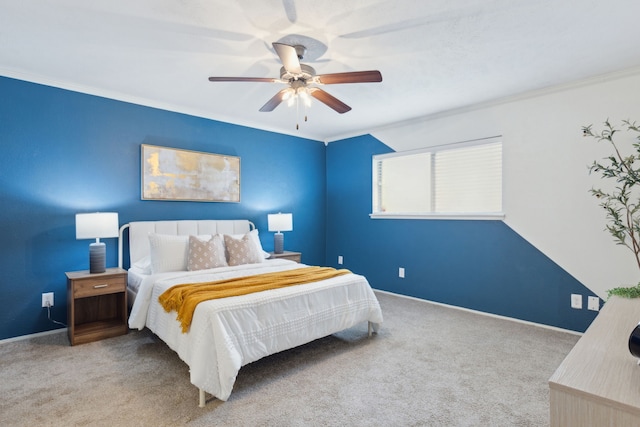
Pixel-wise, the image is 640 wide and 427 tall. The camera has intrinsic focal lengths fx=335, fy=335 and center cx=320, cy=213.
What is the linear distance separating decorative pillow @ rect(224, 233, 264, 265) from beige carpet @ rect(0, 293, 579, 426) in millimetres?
1104

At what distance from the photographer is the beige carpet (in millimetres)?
2018

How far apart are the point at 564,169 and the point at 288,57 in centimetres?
303

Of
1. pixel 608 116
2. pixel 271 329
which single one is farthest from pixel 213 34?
pixel 608 116

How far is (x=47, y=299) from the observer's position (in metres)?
3.32

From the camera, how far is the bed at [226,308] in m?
2.15

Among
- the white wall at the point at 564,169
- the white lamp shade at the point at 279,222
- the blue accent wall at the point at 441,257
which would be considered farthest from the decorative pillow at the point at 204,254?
the white wall at the point at 564,169

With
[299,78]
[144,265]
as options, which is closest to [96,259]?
[144,265]

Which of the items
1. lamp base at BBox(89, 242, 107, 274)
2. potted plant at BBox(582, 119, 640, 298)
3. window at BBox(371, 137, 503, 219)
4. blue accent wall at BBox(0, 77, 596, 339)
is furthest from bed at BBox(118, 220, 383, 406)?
potted plant at BBox(582, 119, 640, 298)

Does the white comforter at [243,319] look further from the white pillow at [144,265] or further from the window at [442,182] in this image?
the window at [442,182]

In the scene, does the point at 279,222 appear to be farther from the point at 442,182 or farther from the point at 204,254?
the point at 442,182

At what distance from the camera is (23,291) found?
322cm

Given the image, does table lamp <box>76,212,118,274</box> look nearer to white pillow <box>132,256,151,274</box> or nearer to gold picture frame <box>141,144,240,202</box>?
white pillow <box>132,256,151,274</box>

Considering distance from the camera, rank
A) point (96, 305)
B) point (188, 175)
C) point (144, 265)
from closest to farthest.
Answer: point (96, 305), point (144, 265), point (188, 175)

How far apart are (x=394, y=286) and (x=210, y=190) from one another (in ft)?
9.67
